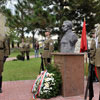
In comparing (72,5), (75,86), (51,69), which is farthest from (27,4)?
(75,86)

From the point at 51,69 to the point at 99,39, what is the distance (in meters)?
2.62

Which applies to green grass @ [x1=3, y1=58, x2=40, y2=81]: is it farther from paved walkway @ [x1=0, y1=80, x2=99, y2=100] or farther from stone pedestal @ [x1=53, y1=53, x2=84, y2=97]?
stone pedestal @ [x1=53, y1=53, x2=84, y2=97]

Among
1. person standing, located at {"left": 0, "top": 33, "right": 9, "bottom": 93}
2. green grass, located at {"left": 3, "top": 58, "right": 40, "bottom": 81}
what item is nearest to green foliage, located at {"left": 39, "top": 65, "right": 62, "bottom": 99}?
person standing, located at {"left": 0, "top": 33, "right": 9, "bottom": 93}

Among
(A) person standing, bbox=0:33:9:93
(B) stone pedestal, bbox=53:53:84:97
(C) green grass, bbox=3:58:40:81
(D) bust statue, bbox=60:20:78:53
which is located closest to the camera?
(B) stone pedestal, bbox=53:53:84:97

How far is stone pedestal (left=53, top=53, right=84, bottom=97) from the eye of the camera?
194 inches

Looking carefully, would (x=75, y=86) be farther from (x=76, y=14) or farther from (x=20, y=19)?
(x=76, y=14)

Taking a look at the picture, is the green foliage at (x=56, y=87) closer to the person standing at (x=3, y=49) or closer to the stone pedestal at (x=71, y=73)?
the stone pedestal at (x=71, y=73)

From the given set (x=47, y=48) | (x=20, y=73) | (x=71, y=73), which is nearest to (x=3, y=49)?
(x=71, y=73)

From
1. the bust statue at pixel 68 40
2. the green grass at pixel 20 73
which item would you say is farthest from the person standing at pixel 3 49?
the green grass at pixel 20 73

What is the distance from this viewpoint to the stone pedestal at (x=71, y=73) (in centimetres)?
493

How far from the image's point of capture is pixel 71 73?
16.4ft

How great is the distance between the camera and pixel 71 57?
4.95m

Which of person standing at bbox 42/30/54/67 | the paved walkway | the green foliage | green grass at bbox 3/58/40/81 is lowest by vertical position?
the paved walkway

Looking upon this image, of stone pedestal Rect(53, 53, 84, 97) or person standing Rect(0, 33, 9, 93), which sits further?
person standing Rect(0, 33, 9, 93)
